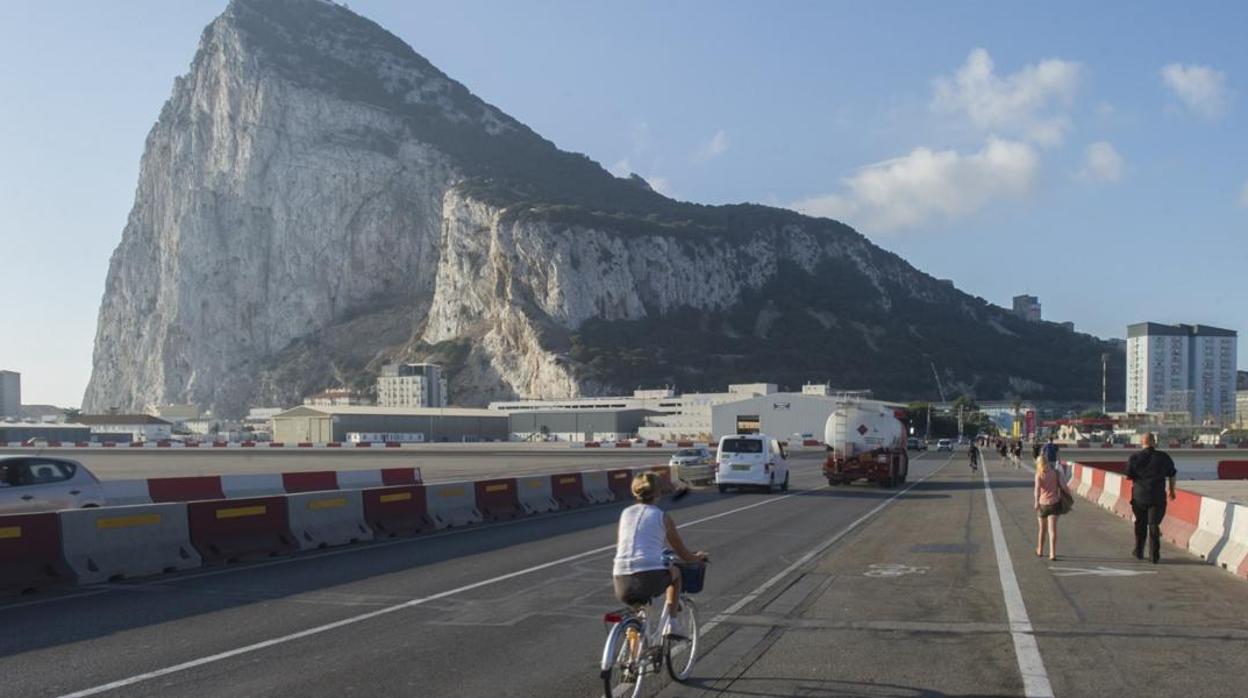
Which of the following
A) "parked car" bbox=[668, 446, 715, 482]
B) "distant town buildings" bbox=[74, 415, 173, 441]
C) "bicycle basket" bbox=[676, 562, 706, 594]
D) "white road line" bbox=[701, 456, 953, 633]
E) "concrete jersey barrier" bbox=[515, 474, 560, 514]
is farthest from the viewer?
"distant town buildings" bbox=[74, 415, 173, 441]

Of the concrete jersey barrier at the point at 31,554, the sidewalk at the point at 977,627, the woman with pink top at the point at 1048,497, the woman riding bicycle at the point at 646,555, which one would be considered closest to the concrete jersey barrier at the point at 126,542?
the concrete jersey barrier at the point at 31,554

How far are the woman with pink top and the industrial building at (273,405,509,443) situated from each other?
111 m

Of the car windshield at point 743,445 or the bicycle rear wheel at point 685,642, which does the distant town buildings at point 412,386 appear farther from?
the bicycle rear wheel at point 685,642

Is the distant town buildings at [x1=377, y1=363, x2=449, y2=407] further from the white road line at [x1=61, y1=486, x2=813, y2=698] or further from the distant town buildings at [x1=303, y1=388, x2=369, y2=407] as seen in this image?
the white road line at [x1=61, y1=486, x2=813, y2=698]

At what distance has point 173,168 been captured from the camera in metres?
192

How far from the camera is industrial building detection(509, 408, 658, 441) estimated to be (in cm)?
13175

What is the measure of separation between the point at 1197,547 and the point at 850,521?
7.35 meters

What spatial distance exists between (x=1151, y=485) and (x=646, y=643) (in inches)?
407

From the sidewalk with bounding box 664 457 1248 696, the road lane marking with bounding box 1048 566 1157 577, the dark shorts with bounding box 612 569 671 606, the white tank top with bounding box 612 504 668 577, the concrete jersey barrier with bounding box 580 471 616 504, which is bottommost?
the concrete jersey barrier with bounding box 580 471 616 504

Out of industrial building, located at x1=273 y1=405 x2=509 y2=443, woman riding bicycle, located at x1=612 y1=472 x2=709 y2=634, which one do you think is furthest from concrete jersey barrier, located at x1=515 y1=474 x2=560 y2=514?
industrial building, located at x1=273 y1=405 x2=509 y2=443

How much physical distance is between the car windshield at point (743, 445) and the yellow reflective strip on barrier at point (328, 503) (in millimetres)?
15584

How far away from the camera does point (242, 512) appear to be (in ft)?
52.5

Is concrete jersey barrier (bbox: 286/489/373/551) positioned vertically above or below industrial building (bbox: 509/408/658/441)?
above

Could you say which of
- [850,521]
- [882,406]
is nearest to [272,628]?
[850,521]
